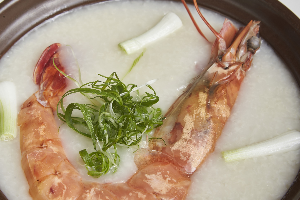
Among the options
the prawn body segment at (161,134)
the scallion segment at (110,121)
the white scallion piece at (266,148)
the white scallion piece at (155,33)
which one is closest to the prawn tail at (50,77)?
the prawn body segment at (161,134)

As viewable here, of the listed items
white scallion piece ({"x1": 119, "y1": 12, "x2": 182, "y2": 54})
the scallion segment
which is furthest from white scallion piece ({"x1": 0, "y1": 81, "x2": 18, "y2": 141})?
white scallion piece ({"x1": 119, "y1": 12, "x2": 182, "y2": 54})

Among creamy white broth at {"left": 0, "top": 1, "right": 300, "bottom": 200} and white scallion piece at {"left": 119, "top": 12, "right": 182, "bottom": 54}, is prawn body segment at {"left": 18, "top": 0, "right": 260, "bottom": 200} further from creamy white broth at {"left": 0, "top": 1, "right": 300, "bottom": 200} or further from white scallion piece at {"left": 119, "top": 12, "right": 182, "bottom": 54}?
white scallion piece at {"left": 119, "top": 12, "right": 182, "bottom": 54}

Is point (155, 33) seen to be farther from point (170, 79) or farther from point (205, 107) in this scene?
point (205, 107)

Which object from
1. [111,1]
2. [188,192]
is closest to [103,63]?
→ [111,1]

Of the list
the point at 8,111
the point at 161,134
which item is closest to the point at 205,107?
the point at 161,134

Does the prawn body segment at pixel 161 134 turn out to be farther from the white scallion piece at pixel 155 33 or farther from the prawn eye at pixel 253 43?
the white scallion piece at pixel 155 33

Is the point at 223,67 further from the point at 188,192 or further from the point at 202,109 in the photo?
the point at 188,192
